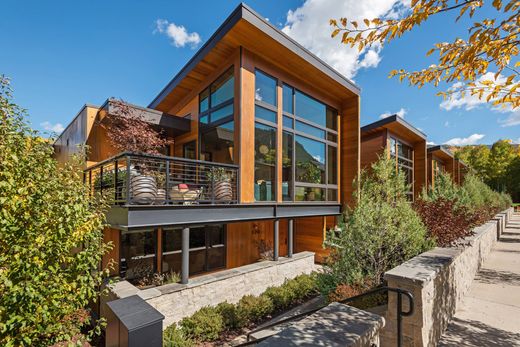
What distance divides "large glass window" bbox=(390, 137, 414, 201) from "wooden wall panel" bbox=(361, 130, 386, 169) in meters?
0.91

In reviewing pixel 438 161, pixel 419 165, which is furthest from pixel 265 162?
pixel 438 161

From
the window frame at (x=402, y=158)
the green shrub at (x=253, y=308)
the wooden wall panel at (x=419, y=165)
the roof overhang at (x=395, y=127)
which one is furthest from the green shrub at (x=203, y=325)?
the wooden wall panel at (x=419, y=165)

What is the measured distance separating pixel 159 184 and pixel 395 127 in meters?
13.5

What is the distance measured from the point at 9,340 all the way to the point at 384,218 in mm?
5367

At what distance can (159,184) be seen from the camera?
698 cm

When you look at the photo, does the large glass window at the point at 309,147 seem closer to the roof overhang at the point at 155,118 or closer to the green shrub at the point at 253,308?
the green shrub at the point at 253,308

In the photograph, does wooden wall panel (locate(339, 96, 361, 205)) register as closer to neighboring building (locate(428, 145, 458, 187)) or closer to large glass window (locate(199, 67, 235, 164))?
large glass window (locate(199, 67, 235, 164))

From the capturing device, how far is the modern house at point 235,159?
6.44m

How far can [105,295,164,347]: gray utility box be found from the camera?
1.82 metres

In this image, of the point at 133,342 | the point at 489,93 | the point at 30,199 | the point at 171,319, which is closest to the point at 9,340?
the point at 30,199

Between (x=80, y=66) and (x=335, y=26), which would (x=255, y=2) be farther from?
(x=80, y=66)

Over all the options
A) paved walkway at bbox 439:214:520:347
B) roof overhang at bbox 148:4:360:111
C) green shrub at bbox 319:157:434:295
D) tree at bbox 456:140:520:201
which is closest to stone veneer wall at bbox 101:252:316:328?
green shrub at bbox 319:157:434:295

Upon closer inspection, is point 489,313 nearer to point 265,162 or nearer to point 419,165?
point 265,162

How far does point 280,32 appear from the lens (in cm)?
762
